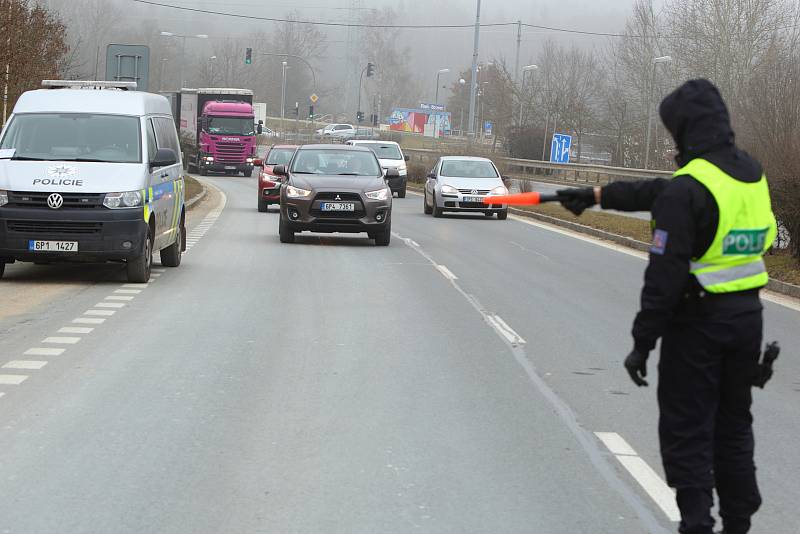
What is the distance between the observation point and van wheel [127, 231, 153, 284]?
14977mm

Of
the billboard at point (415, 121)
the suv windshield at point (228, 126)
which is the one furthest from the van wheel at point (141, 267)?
the billboard at point (415, 121)

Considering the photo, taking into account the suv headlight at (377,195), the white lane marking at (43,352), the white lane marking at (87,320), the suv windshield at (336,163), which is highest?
the suv windshield at (336,163)

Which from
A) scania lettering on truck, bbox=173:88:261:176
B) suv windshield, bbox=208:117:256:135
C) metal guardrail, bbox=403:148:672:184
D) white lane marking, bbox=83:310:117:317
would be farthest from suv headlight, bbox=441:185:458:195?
suv windshield, bbox=208:117:256:135

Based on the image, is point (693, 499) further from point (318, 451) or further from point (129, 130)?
point (129, 130)

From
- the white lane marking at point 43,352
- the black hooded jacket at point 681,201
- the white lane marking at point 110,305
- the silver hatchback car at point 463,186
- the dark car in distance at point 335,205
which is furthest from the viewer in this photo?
the silver hatchback car at point 463,186

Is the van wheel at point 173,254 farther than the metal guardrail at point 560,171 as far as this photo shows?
No

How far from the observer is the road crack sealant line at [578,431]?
5828 mm

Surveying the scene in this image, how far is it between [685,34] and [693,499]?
64911 mm

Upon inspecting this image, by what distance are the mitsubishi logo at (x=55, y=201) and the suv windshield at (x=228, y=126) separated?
142ft

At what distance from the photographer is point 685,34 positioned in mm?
67188

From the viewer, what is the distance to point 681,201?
480 cm

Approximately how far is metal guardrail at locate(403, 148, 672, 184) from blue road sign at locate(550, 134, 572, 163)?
1346 millimetres

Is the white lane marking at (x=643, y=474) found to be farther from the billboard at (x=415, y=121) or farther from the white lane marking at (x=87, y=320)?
the billboard at (x=415, y=121)

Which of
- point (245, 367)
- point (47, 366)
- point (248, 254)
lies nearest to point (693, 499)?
point (245, 367)
